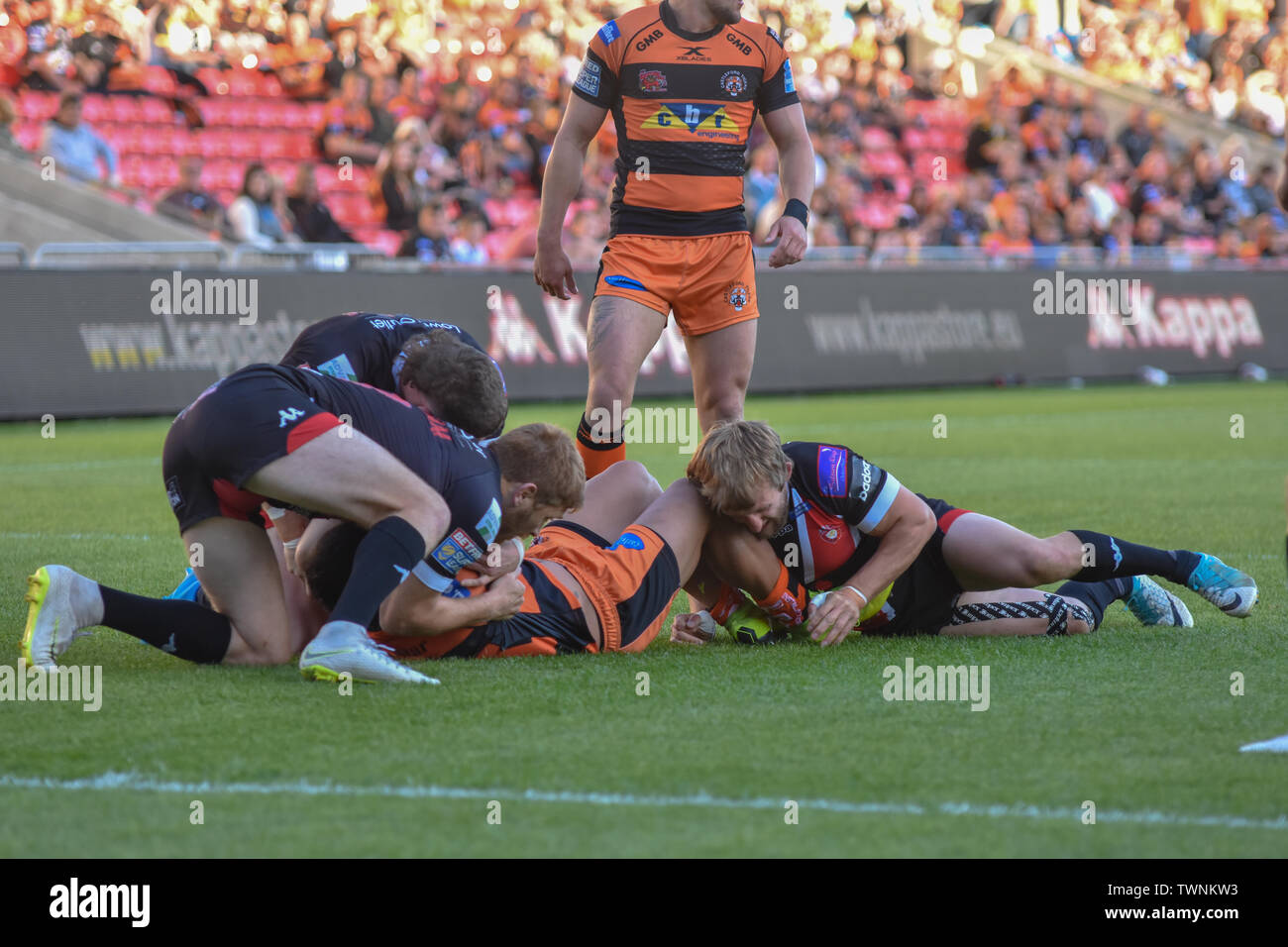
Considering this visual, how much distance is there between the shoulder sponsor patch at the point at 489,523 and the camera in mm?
4980

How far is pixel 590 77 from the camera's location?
23.4 feet

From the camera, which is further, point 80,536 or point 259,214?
point 259,214

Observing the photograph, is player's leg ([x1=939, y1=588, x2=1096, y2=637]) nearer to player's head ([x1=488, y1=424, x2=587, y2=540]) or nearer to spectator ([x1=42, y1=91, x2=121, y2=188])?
player's head ([x1=488, y1=424, x2=587, y2=540])

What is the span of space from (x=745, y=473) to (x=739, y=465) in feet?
0.11

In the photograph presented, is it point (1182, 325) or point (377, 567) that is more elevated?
point (1182, 325)

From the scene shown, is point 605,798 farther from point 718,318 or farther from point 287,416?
point 718,318

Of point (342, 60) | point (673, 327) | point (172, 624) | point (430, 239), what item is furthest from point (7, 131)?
point (172, 624)

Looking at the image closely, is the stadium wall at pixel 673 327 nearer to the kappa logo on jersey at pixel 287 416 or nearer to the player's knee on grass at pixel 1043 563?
the kappa logo on jersey at pixel 287 416

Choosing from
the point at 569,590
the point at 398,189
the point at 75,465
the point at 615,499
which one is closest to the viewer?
the point at 569,590

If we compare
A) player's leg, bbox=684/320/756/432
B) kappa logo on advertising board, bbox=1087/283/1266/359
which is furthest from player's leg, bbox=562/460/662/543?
kappa logo on advertising board, bbox=1087/283/1266/359

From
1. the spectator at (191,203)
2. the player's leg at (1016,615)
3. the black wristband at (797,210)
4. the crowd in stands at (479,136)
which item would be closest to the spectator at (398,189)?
the crowd in stands at (479,136)

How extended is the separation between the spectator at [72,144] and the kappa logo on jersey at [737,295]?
455 inches

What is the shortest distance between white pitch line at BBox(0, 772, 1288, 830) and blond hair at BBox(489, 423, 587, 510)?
1.53 m
